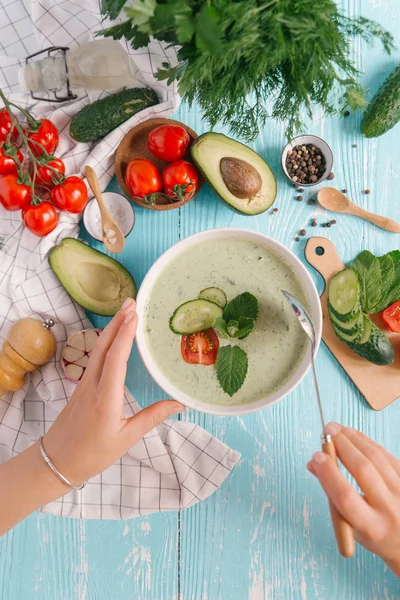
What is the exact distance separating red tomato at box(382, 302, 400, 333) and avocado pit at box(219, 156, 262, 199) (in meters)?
0.65

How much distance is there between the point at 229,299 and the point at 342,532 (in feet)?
2.51

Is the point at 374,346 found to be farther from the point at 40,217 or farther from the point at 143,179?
the point at 40,217

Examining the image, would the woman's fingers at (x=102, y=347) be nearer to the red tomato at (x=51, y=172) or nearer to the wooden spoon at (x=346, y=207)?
the red tomato at (x=51, y=172)

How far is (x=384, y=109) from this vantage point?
6.14ft

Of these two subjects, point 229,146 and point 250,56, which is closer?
point 250,56

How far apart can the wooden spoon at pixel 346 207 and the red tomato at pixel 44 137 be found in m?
1.01

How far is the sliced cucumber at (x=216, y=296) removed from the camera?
1703mm

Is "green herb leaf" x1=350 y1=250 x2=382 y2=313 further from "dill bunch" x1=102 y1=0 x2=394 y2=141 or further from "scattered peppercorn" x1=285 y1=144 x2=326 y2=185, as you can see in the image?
"dill bunch" x1=102 y1=0 x2=394 y2=141

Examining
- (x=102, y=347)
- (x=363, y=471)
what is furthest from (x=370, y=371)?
(x=102, y=347)

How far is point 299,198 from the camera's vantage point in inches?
77.3

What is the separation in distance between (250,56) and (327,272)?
92 cm

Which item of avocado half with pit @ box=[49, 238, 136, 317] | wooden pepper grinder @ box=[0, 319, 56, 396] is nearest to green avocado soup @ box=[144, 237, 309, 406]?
avocado half with pit @ box=[49, 238, 136, 317]

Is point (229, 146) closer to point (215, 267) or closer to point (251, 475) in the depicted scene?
point (215, 267)

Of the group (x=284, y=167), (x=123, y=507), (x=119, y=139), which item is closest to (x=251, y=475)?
(x=123, y=507)
